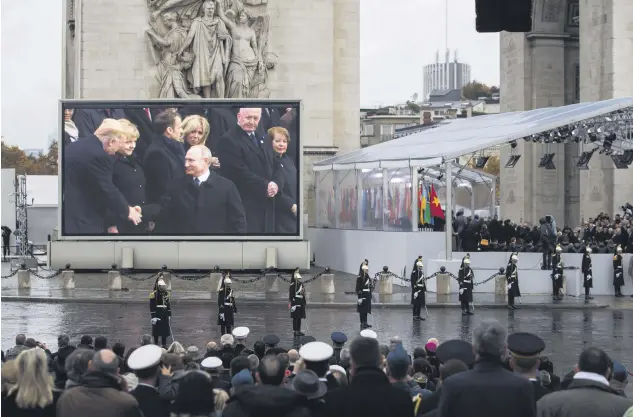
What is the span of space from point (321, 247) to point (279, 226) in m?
6.69

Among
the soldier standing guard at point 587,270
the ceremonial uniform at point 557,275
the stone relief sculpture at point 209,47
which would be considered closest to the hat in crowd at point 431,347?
the ceremonial uniform at point 557,275

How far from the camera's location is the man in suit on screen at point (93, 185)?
3775cm

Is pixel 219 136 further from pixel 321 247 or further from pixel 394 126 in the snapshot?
pixel 394 126

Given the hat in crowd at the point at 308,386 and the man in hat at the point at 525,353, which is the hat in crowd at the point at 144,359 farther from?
the man in hat at the point at 525,353

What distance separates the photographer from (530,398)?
8.02 meters

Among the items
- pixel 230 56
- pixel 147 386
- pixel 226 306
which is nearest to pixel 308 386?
pixel 147 386

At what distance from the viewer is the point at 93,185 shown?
37781 mm

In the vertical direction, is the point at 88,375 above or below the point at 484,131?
below

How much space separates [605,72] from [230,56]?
12.1 m

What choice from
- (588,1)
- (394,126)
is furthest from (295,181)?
(394,126)

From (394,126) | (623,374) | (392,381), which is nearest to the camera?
(392,381)

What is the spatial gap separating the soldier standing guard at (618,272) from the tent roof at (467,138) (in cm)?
358

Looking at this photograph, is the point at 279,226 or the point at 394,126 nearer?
the point at 279,226

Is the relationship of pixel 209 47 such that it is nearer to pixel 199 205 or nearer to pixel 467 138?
pixel 199 205
